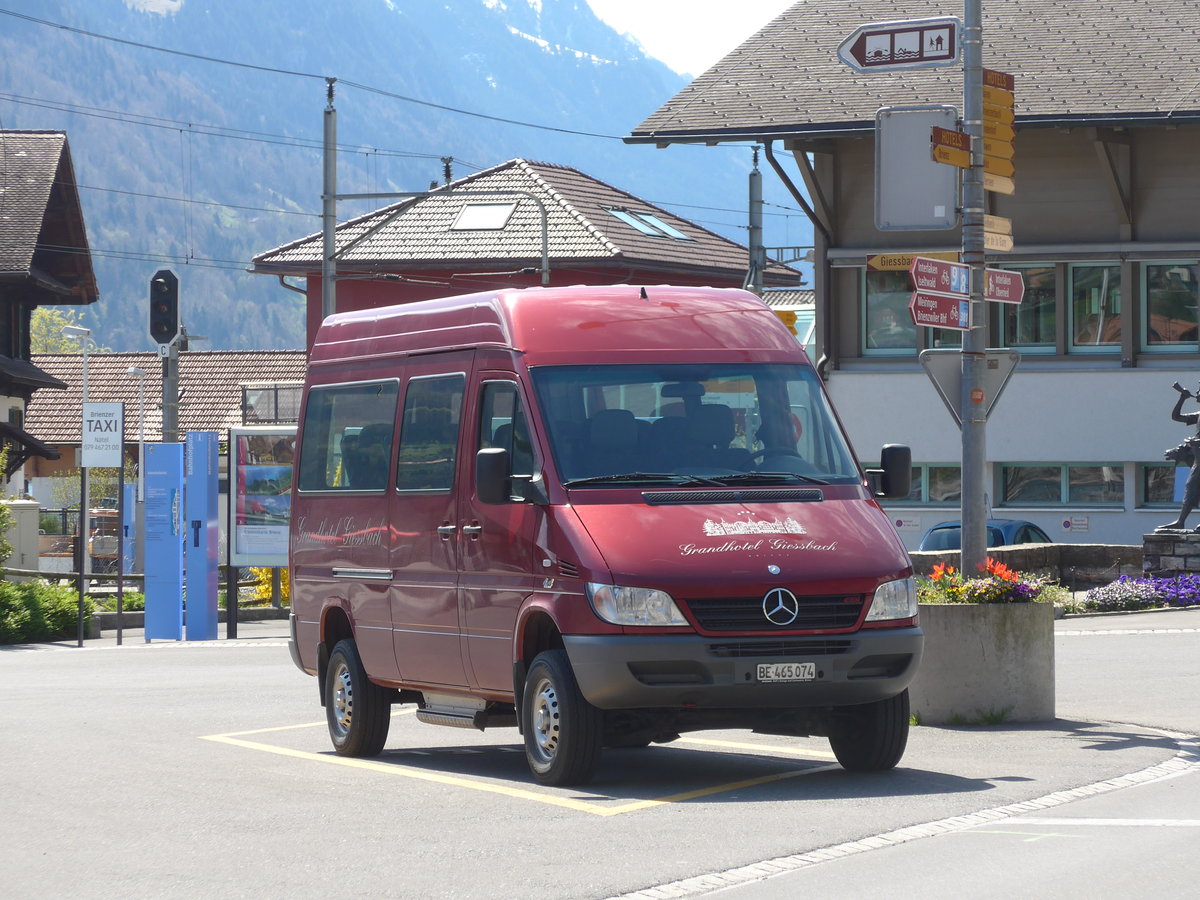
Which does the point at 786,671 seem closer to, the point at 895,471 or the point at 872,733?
the point at 872,733

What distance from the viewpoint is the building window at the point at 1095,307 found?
35156 millimetres

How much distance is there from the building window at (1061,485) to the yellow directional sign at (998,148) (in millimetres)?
21482

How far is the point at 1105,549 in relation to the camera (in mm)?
28969

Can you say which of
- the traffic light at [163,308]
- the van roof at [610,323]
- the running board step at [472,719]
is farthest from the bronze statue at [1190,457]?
the running board step at [472,719]

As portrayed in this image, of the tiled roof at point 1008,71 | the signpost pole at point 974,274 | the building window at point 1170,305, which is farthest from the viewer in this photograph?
the building window at point 1170,305

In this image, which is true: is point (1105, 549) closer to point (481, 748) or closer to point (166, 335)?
point (166, 335)

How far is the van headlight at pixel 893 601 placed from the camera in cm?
1030

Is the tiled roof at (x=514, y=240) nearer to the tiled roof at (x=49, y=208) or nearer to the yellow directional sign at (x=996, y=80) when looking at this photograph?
the tiled roof at (x=49, y=208)

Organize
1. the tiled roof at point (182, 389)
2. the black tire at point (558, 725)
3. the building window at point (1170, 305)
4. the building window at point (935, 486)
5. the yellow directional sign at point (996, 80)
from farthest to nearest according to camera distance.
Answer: the tiled roof at point (182, 389) → the building window at point (935, 486) → the building window at point (1170, 305) → the yellow directional sign at point (996, 80) → the black tire at point (558, 725)

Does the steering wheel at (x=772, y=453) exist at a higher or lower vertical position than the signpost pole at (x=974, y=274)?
lower

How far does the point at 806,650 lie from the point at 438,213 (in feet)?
161

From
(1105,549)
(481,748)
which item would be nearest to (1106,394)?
(1105,549)

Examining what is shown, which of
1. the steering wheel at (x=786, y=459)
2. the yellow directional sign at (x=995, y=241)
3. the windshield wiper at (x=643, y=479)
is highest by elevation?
the yellow directional sign at (x=995, y=241)

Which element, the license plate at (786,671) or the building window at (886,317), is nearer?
the license plate at (786,671)
